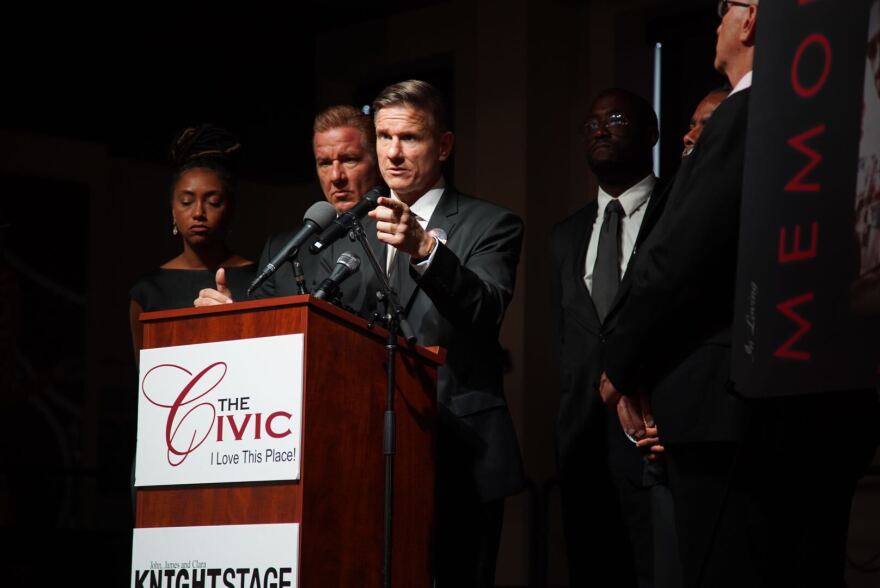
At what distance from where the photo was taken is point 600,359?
352 centimetres

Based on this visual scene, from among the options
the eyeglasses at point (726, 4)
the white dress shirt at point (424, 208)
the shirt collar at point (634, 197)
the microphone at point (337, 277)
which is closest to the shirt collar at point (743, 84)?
the eyeglasses at point (726, 4)

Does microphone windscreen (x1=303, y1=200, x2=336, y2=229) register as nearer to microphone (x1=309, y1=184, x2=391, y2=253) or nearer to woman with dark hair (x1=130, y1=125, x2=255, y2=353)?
microphone (x1=309, y1=184, x2=391, y2=253)


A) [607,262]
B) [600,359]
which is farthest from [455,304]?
[607,262]

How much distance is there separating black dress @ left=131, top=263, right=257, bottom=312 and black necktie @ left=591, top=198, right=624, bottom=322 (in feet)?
3.43

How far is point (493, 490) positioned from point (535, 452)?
10.6 feet

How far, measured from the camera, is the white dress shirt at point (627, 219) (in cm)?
378

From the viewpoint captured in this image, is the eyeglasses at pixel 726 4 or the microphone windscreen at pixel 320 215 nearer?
the eyeglasses at pixel 726 4

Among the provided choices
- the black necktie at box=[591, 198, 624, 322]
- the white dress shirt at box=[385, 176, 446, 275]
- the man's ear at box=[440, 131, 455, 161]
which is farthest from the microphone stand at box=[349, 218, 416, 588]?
the black necktie at box=[591, 198, 624, 322]

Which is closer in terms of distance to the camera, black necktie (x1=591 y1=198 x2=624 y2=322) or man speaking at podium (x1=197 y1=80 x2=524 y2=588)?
man speaking at podium (x1=197 y1=80 x2=524 y2=588)

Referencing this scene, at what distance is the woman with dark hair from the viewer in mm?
3908

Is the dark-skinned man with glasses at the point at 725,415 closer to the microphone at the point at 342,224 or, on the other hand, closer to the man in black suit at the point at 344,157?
the microphone at the point at 342,224

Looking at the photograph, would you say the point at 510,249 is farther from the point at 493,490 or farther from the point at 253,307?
the point at 253,307

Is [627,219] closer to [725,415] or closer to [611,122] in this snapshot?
[611,122]

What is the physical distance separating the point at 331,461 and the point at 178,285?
61.7 inches
